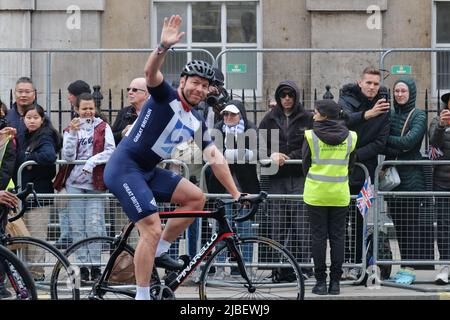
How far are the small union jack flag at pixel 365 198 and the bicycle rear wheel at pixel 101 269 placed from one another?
3141 mm

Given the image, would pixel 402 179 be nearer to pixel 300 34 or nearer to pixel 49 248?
pixel 49 248

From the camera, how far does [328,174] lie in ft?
39.9

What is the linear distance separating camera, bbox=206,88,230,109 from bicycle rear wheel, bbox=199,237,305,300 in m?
2.48

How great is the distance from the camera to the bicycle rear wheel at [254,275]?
10.4 metres

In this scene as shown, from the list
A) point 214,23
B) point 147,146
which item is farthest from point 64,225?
point 214,23

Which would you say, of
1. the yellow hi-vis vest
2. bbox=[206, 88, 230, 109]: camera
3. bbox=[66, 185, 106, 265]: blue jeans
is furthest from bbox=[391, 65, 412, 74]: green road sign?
bbox=[66, 185, 106, 265]: blue jeans

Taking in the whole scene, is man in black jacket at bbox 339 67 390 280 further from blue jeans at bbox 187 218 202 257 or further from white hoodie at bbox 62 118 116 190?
white hoodie at bbox 62 118 116 190

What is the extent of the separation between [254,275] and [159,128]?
1.67m

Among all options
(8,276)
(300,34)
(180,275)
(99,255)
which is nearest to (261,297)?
(180,275)

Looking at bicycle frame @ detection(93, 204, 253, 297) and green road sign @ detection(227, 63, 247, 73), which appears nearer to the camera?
bicycle frame @ detection(93, 204, 253, 297)

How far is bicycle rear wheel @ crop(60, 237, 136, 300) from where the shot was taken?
10.4 metres

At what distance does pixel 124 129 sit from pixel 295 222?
83.5 inches

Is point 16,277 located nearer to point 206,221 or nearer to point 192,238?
point 206,221

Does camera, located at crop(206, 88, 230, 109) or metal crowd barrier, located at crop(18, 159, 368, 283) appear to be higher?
camera, located at crop(206, 88, 230, 109)
